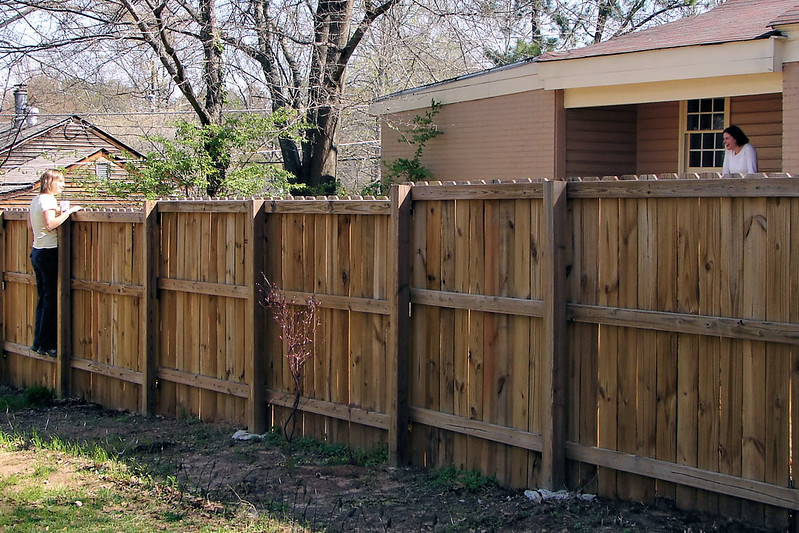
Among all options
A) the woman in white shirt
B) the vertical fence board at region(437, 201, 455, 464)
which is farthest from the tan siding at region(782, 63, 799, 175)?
the vertical fence board at region(437, 201, 455, 464)

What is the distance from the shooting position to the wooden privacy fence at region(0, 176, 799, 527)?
4410 mm

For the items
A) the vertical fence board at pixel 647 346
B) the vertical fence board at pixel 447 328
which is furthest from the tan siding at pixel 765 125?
the vertical fence board at pixel 647 346

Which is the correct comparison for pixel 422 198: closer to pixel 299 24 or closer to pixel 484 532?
pixel 484 532

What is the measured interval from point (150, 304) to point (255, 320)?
165cm

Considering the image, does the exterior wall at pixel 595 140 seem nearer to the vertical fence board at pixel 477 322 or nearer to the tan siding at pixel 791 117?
the tan siding at pixel 791 117

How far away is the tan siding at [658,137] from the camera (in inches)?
512

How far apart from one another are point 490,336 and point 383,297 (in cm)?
97

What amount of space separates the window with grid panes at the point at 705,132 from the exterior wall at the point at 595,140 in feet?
3.36

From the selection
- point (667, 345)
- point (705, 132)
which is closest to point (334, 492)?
point (667, 345)

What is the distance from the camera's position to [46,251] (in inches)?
375

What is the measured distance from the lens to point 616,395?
4.98 metres

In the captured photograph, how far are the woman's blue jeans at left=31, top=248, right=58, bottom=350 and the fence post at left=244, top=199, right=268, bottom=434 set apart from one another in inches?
130

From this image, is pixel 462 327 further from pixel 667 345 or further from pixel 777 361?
pixel 777 361

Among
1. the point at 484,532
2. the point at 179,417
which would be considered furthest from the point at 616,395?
the point at 179,417
